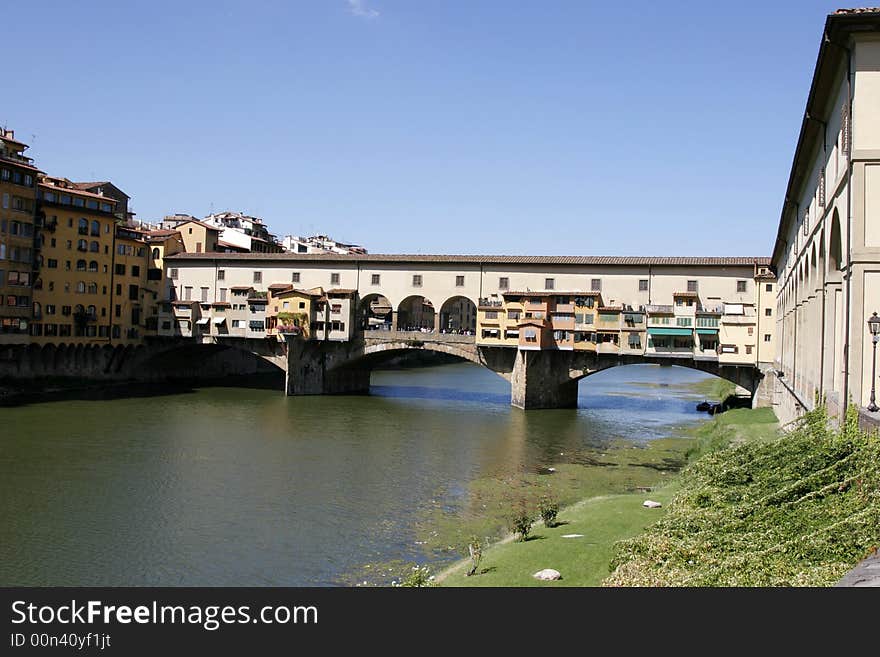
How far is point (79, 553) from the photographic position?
58.0ft

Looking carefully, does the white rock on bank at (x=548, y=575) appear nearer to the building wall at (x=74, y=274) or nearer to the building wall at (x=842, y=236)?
the building wall at (x=842, y=236)

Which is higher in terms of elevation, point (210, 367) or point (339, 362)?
point (339, 362)

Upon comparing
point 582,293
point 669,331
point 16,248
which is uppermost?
point 16,248

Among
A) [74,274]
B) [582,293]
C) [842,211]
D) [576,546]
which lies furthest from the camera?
[74,274]

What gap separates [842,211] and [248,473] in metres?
19.3

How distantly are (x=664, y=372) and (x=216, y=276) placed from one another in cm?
5040

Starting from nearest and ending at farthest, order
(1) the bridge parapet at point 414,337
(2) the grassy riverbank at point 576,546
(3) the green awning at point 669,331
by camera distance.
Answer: (2) the grassy riverbank at point 576,546
(3) the green awning at point 669,331
(1) the bridge parapet at point 414,337

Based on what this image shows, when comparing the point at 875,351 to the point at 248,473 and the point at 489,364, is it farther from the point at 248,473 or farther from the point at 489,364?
the point at 489,364

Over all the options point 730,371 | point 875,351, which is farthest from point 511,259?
point 875,351

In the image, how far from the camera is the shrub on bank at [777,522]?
10.5 metres

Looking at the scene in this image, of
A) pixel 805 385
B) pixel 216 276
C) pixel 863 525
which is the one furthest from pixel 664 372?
pixel 863 525

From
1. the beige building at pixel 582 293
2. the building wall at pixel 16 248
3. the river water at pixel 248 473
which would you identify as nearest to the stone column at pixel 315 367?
the beige building at pixel 582 293

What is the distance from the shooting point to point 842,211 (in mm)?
15992

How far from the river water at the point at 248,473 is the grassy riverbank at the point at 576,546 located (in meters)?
2.50
